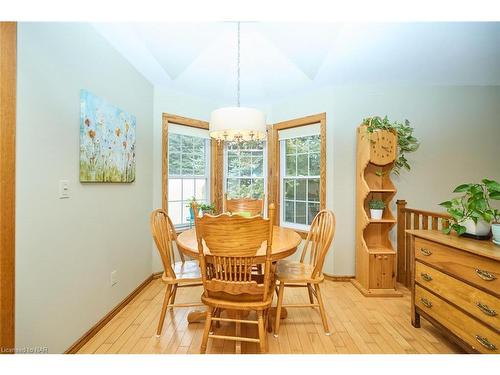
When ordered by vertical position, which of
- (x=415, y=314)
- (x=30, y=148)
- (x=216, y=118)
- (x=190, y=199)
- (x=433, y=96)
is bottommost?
(x=415, y=314)

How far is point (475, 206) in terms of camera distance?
1.60m

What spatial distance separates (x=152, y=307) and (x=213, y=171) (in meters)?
1.96

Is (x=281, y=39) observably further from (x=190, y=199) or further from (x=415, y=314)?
(x=415, y=314)

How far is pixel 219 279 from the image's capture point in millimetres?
1464

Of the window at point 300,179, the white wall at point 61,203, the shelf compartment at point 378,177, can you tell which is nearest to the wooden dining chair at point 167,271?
the white wall at point 61,203

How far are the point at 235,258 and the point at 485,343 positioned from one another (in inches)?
59.1

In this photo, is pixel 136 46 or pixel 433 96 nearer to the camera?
pixel 136 46

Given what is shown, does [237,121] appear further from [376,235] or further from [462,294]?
[376,235]

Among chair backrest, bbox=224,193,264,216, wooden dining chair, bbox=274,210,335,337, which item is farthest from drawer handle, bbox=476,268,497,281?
chair backrest, bbox=224,193,264,216

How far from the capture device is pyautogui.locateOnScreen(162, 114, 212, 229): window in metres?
3.15

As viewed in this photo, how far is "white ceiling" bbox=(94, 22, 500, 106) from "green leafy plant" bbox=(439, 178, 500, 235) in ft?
5.73
